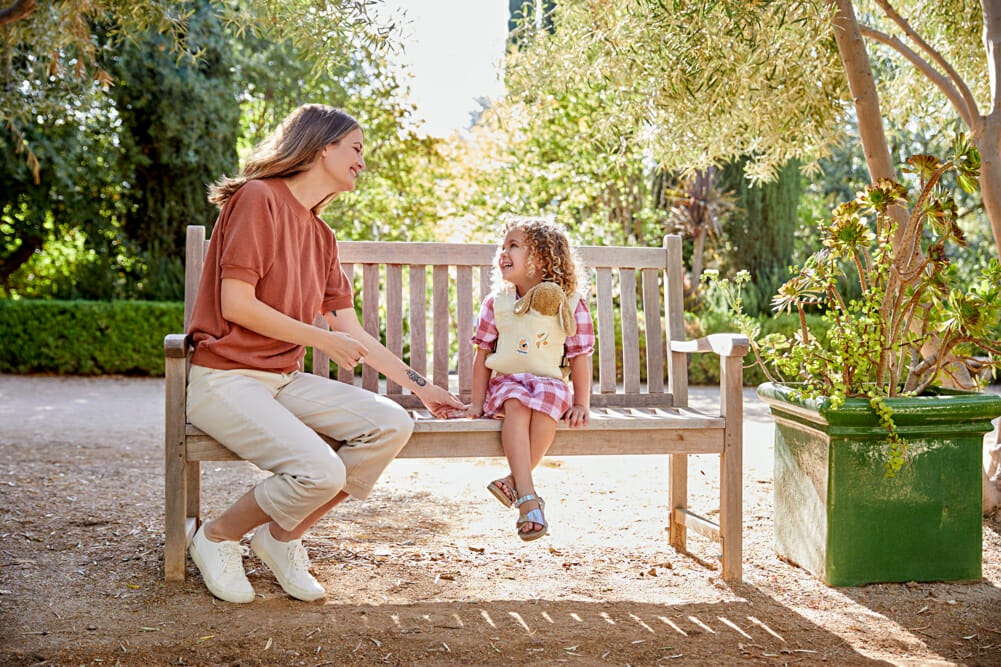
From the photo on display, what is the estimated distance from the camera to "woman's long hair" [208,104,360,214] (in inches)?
114

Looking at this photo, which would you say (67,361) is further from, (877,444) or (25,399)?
(877,444)

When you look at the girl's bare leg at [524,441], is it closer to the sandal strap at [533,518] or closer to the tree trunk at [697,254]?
the sandal strap at [533,518]

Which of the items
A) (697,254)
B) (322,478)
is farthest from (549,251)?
(697,254)

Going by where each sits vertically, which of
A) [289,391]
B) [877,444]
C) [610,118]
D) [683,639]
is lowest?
[683,639]

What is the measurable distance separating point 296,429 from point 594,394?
130 centimetres

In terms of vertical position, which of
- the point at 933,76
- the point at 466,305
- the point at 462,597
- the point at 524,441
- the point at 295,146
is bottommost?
the point at 462,597

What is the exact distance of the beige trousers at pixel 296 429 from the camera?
2.66 m

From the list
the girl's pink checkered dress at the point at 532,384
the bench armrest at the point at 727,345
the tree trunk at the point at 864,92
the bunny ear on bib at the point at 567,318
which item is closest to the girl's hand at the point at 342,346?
the girl's pink checkered dress at the point at 532,384

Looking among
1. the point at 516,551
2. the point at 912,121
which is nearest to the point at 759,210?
the point at 912,121

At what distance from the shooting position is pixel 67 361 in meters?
10.7

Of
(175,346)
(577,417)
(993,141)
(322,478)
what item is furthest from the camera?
(993,141)

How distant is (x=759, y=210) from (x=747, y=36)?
862 centimetres

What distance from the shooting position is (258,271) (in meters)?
2.72

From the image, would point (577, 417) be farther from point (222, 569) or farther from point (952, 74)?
→ point (952, 74)
